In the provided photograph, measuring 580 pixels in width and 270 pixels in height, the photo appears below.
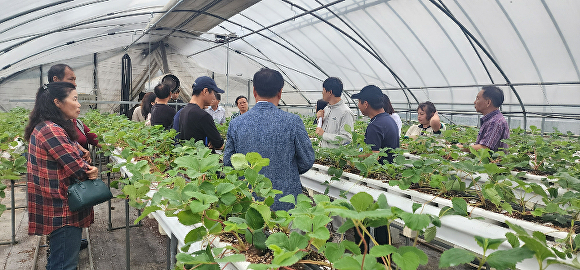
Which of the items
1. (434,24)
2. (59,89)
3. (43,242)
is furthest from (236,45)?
(59,89)

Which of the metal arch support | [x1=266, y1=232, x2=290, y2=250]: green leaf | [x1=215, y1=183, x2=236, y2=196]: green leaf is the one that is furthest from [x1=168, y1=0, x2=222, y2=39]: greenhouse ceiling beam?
[x1=266, y1=232, x2=290, y2=250]: green leaf

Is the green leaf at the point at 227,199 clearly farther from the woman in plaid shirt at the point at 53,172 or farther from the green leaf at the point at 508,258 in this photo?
the woman in plaid shirt at the point at 53,172

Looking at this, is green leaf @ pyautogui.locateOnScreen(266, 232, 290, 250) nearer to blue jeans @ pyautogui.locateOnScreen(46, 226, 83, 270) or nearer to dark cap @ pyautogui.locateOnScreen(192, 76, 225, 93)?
blue jeans @ pyautogui.locateOnScreen(46, 226, 83, 270)

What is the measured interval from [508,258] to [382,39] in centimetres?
1011

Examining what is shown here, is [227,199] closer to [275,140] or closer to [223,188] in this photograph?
[223,188]

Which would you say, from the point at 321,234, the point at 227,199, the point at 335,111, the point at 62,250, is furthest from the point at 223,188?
the point at 335,111

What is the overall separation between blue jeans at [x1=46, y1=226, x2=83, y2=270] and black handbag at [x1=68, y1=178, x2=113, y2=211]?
0.62 feet

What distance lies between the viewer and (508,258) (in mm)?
604

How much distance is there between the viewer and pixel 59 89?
2.11 meters

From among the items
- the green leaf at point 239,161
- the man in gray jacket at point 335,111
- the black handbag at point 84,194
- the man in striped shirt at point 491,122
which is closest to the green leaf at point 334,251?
the green leaf at point 239,161

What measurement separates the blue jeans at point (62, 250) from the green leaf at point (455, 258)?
2.22 m

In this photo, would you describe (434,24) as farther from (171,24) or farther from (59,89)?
(59,89)

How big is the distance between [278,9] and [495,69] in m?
6.10

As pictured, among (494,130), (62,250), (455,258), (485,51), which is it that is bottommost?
(62,250)
